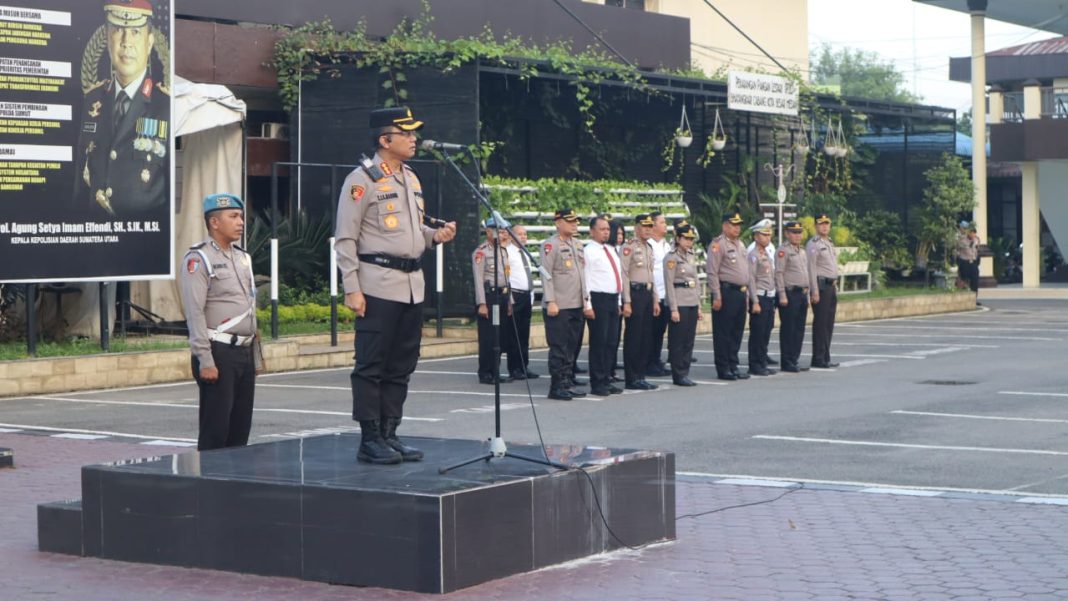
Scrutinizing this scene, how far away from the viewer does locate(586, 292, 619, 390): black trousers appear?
1683cm

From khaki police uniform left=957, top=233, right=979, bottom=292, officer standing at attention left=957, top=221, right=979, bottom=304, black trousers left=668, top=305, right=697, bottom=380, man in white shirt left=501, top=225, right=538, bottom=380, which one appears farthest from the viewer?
khaki police uniform left=957, top=233, right=979, bottom=292

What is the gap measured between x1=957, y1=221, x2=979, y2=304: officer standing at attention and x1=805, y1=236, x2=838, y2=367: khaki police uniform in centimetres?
1546

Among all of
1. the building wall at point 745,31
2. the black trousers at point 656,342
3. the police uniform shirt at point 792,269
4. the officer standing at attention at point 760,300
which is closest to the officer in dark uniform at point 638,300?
the black trousers at point 656,342

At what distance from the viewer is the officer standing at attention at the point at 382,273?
8.39 m

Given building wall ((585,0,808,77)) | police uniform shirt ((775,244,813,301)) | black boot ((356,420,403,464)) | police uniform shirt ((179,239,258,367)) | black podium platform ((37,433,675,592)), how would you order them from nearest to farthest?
1. black podium platform ((37,433,675,592))
2. black boot ((356,420,403,464))
3. police uniform shirt ((179,239,258,367))
4. police uniform shirt ((775,244,813,301))
5. building wall ((585,0,808,77))

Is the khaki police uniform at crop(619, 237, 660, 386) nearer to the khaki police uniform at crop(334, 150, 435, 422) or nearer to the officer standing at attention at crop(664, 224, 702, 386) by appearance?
the officer standing at attention at crop(664, 224, 702, 386)

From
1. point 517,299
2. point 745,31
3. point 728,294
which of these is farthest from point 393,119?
point 745,31

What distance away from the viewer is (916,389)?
1730 centimetres

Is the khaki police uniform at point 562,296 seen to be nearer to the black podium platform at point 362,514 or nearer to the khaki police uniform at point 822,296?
the khaki police uniform at point 822,296

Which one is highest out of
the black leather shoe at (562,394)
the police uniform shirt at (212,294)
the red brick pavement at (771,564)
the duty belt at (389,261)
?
the duty belt at (389,261)

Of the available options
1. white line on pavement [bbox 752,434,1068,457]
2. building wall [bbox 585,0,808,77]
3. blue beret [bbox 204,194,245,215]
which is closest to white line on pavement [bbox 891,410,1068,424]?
white line on pavement [bbox 752,434,1068,457]

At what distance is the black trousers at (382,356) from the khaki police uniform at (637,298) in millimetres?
8985

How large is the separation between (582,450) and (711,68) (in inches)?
1098

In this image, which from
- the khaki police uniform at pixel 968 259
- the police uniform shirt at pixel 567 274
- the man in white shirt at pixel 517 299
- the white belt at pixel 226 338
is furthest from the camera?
the khaki police uniform at pixel 968 259
